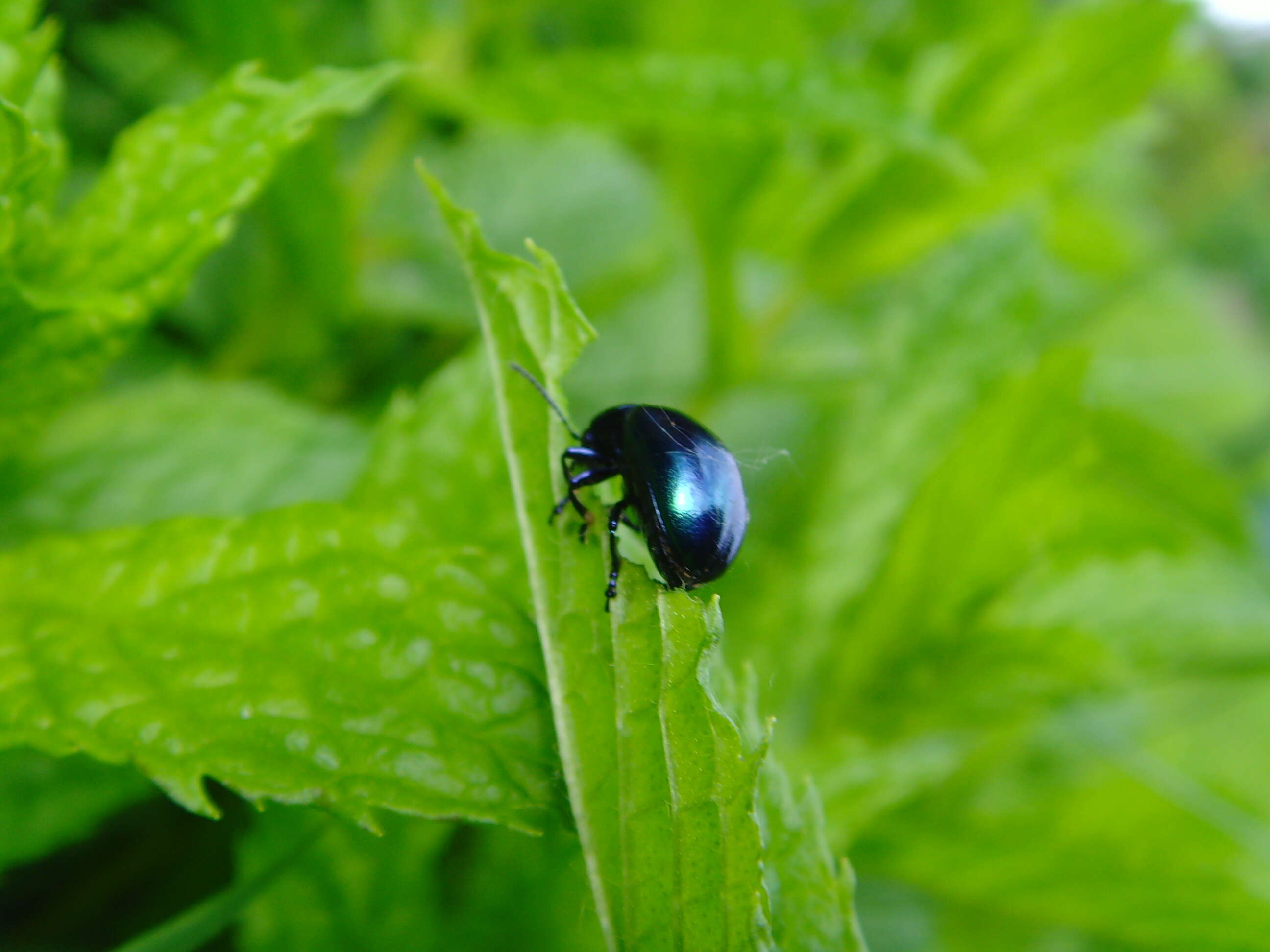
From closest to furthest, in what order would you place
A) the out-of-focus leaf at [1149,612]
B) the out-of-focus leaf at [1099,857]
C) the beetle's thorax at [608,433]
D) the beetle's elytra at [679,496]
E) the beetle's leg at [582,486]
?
1. the beetle's leg at [582,486]
2. the beetle's elytra at [679,496]
3. the beetle's thorax at [608,433]
4. the out-of-focus leaf at [1099,857]
5. the out-of-focus leaf at [1149,612]

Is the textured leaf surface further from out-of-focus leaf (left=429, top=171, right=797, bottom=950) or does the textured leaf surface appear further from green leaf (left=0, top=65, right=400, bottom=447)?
green leaf (left=0, top=65, right=400, bottom=447)

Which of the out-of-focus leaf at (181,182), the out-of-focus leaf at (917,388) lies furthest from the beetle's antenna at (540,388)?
the out-of-focus leaf at (917,388)

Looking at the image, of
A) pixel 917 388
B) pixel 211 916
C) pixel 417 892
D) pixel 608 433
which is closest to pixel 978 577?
pixel 917 388

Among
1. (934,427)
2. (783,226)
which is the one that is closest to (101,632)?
(934,427)

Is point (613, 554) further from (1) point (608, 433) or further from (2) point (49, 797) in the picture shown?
(2) point (49, 797)

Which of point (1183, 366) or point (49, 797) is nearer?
point (49, 797)

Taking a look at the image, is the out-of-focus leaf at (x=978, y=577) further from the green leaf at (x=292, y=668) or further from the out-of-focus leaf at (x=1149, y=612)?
the green leaf at (x=292, y=668)

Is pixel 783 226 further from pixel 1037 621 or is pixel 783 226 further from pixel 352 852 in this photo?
pixel 352 852

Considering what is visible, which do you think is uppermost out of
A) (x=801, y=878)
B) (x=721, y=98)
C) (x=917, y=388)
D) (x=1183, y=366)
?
(x=1183, y=366)
